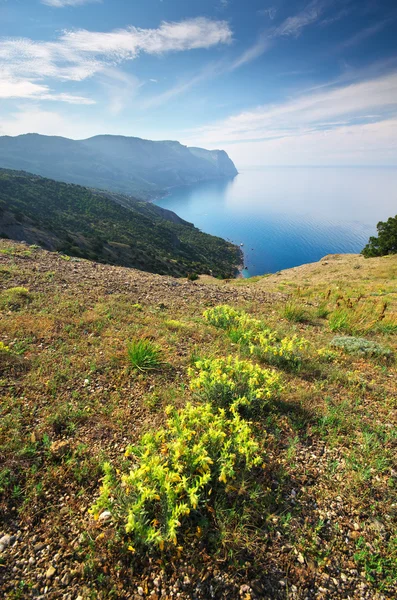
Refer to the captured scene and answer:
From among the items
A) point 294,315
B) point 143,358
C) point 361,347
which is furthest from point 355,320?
point 143,358

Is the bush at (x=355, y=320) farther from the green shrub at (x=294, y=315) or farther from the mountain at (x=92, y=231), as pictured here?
the mountain at (x=92, y=231)

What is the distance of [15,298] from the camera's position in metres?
8.43

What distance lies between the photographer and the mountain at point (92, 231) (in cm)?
3884

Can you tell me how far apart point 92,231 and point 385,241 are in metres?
62.5

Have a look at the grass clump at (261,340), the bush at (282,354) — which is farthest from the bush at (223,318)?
the bush at (282,354)

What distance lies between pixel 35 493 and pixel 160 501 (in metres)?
1.62

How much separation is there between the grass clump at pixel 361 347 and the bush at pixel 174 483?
189 inches

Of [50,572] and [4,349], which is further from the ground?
[4,349]

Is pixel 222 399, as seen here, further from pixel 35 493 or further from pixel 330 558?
pixel 35 493

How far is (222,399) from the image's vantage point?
15.1ft

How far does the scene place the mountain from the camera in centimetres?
3884

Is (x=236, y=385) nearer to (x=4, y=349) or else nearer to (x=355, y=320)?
(x=4, y=349)

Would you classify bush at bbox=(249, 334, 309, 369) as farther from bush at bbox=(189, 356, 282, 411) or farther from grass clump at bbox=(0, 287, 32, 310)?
grass clump at bbox=(0, 287, 32, 310)

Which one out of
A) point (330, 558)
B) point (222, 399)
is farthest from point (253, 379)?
point (330, 558)
